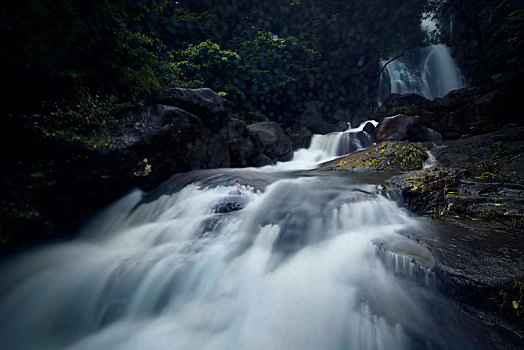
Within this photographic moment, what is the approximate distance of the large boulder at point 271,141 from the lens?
9.67 m

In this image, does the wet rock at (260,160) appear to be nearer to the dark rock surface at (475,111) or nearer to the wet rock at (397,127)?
the wet rock at (397,127)

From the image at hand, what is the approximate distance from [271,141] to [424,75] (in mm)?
22230

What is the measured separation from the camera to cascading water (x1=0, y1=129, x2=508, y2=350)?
6.10ft

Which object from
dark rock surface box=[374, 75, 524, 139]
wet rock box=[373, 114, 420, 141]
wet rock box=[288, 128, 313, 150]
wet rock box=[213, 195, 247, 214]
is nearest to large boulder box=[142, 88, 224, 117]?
wet rock box=[213, 195, 247, 214]

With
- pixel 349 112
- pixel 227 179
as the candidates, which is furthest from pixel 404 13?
pixel 227 179

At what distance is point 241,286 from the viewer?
243 centimetres

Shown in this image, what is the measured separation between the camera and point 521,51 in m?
9.99

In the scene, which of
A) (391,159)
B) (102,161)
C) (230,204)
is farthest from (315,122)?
(102,161)

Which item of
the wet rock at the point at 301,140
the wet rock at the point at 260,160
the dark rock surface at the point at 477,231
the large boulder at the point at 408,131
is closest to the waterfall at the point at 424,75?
the wet rock at the point at 301,140

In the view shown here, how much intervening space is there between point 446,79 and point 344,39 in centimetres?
1238

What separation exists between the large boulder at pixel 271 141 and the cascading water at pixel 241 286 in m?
6.28

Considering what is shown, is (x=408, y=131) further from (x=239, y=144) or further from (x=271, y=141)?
(x=239, y=144)

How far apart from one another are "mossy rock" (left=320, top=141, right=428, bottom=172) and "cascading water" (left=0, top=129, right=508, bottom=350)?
3.39 metres

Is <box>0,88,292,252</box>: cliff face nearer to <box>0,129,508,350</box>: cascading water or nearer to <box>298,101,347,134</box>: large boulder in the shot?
<box>0,129,508,350</box>: cascading water
